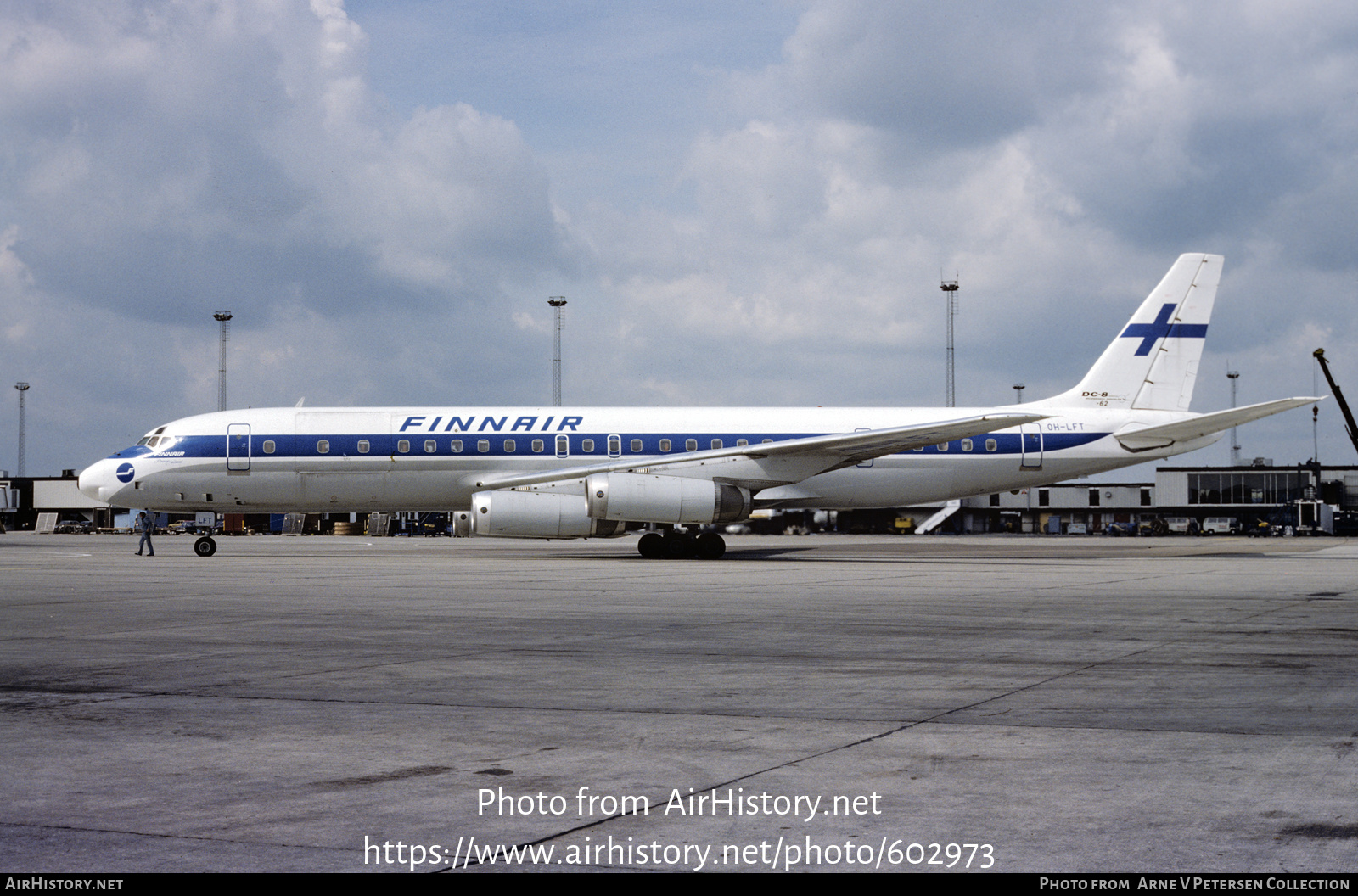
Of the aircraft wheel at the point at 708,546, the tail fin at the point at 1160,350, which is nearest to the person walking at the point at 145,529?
the aircraft wheel at the point at 708,546

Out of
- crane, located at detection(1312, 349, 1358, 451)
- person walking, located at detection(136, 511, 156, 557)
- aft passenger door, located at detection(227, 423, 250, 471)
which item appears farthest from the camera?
crane, located at detection(1312, 349, 1358, 451)

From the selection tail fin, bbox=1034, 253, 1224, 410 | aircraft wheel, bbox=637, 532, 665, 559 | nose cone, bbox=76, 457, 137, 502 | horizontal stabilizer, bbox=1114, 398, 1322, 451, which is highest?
tail fin, bbox=1034, 253, 1224, 410

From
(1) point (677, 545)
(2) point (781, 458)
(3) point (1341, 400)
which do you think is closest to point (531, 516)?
(1) point (677, 545)

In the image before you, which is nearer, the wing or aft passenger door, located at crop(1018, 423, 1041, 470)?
the wing

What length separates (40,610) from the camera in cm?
1345

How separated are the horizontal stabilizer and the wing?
5521 mm

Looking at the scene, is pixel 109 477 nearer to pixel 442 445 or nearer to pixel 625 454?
pixel 442 445

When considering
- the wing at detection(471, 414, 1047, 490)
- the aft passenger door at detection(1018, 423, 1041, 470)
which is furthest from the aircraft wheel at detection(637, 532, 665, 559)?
the aft passenger door at detection(1018, 423, 1041, 470)

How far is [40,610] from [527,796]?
37.0 feet

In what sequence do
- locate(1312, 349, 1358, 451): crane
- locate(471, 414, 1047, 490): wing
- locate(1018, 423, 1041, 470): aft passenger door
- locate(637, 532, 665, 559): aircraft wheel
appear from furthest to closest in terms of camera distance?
1. locate(1312, 349, 1358, 451): crane
2. locate(1018, 423, 1041, 470): aft passenger door
3. locate(637, 532, 665, 559): aircraft wheel
4. locate(471, 414, 1047, 490): wing

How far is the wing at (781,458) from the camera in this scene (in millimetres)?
25969

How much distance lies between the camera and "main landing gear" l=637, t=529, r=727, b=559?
93.4ft

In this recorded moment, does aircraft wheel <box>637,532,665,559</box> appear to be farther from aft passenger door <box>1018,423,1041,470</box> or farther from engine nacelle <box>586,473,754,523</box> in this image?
aft passenger door <box>1018,423,1041,470</box>

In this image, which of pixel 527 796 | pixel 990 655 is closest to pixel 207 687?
pixel 527 796
